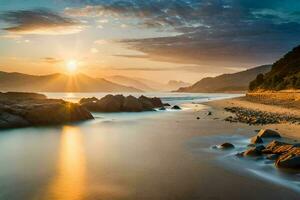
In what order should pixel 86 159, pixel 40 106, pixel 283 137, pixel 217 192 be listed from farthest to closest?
1. pixel 40 106
2. pixel 283 137
3. pixel 86 159
4. pixel 217 192

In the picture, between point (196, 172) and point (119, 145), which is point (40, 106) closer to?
point (119, 145)

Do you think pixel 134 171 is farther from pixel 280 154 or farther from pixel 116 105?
pixel 116 105

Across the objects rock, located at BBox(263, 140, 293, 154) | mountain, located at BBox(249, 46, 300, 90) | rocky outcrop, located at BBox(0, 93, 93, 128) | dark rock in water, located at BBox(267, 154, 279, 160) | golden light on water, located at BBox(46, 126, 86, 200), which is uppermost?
mountain, located at BBox(249, 46, 300, 90)

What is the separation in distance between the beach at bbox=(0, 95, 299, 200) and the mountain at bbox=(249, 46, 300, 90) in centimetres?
4540

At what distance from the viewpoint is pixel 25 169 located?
43.5 ft

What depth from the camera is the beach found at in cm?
978

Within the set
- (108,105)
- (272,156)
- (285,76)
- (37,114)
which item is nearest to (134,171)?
(272,156)

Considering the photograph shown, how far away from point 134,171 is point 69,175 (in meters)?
2.47

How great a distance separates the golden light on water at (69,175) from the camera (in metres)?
9.79

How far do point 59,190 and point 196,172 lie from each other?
5.01 m

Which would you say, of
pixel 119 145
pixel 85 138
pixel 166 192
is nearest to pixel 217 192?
pixel 166 192

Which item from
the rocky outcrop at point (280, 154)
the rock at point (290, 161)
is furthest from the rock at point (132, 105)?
the rock at point (290, 161)

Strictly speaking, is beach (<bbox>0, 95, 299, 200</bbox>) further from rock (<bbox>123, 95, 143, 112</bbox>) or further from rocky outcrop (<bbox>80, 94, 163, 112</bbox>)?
rock (<bbox>123, 95, 143, 112</bbox>)

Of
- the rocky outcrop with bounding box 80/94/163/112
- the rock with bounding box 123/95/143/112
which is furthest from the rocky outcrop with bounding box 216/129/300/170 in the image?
the rock with bounding box 123/95/143/112
